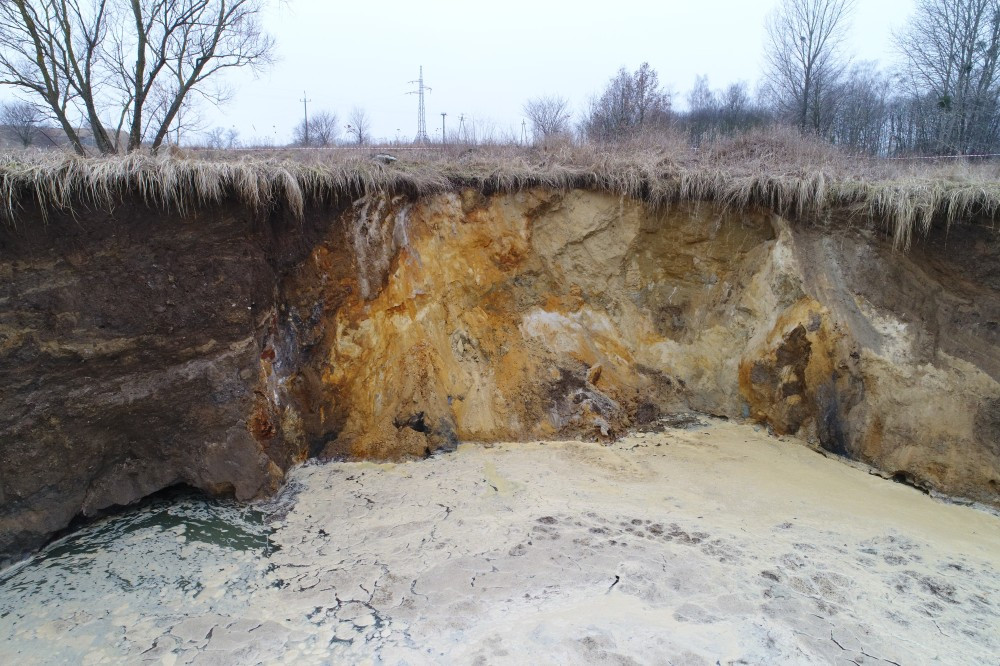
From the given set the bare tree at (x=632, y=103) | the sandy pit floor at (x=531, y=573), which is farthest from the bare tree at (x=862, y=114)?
the sandy pit floor at (x=531, y=573)

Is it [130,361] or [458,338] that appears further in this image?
[458,338]

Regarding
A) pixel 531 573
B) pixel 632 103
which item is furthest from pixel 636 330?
pixel 632 103

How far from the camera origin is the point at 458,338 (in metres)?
5.44

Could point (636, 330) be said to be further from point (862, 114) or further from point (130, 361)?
point (862, 114)

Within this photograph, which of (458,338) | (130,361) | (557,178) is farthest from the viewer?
(557,178)

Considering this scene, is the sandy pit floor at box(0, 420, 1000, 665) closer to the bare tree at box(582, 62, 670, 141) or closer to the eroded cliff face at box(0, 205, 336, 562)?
the eroded cliff face at box(0, 205, 336, 562)

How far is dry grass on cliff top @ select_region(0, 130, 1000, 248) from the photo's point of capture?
13.0 feet

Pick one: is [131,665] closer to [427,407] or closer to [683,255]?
[427,407]

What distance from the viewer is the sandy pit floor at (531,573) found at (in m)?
2.92

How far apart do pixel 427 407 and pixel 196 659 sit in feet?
8.59

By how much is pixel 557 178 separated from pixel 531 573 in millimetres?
3664

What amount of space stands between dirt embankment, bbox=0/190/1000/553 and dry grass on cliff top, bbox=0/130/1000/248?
0.16 metres

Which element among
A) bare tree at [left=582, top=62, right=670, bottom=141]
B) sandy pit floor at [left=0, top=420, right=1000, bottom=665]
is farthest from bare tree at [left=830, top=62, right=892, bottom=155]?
sandy pit floor at [left=0, top=420, right=1000, bottom=665]

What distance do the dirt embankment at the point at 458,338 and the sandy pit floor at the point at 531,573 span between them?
0.42 m
